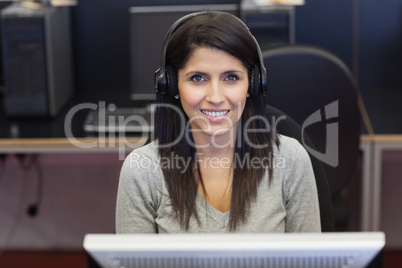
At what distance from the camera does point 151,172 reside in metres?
1.51

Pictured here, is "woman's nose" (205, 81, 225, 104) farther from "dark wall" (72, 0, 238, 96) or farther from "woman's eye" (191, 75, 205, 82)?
"dark wall" (72, 0, 238, 96)

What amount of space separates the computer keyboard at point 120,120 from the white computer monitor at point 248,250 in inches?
61.6

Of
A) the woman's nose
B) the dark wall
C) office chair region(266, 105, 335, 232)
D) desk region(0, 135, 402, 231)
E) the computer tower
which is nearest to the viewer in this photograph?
the woman's nose

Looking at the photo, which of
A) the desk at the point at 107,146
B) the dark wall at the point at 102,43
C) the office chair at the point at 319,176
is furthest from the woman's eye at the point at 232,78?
the dark wall at the point at 102,43

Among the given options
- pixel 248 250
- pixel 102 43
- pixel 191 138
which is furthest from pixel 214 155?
pixel 102 43

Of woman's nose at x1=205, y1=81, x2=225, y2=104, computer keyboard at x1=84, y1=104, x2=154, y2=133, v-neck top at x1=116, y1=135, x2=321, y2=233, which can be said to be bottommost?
computer keyboard at x1=84, y1=104, x2=154, y2=133

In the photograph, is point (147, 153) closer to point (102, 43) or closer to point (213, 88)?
point (213, 88)

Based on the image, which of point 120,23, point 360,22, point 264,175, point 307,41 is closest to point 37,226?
point 120,23

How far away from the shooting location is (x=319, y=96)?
2094mm

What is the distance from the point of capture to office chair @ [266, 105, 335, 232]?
5.41 ft

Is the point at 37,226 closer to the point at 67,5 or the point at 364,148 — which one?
the point at 67,5

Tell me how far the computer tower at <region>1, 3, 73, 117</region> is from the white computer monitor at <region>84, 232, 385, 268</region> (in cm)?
180

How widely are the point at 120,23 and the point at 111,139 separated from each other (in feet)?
2.20

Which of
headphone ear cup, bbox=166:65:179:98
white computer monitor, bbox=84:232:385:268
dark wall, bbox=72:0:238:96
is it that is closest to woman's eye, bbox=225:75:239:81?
headphone ear cup, bbox=166:65:179:98
